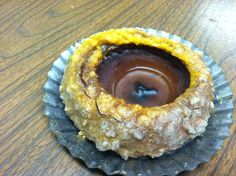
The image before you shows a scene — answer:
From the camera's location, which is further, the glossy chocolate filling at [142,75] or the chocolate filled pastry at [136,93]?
the glossy chocolate filling at [142,75]

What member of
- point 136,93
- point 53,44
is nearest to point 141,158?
point 136,93

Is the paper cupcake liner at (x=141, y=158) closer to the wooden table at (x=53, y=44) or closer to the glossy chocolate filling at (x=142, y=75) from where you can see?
the wooden table at (x=53, y=44)

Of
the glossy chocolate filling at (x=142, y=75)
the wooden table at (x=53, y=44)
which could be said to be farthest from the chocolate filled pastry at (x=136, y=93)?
the wooden table at (x=53, y=44)

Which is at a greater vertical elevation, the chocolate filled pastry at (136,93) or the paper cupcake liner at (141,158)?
the chocolate filled pastry at (136,93)

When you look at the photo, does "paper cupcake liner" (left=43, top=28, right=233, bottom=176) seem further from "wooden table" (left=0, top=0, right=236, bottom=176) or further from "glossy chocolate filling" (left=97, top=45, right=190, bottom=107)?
"glossy chocolate filling" (left=97, top=45, right=190, bottom=107)

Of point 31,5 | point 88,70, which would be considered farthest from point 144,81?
point 31,5

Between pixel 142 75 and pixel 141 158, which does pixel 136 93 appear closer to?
pixel 142 75

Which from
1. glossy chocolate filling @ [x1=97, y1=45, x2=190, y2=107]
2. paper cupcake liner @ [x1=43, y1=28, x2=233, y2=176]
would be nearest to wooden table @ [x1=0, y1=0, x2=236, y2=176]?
paper cupcake liner @ [x1=43, y1=28, x2=233, y2=176]
